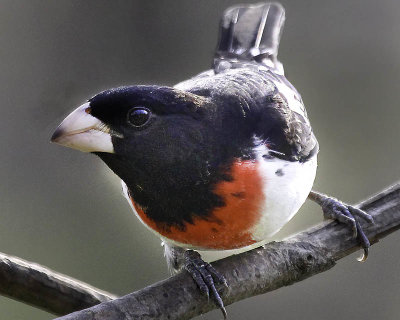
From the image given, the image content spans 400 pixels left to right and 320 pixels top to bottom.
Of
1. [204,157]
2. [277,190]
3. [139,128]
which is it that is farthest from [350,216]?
[139,128]

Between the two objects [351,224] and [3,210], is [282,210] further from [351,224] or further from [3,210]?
[3,210]

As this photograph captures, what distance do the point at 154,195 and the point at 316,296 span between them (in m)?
1.96

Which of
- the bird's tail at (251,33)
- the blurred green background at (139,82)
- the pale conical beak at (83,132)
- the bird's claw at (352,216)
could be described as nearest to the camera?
the pale conical beak at (83,132)

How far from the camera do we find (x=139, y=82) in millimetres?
3900

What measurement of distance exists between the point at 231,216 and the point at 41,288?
21.8 inches

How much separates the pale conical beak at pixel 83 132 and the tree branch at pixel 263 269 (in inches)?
15.3

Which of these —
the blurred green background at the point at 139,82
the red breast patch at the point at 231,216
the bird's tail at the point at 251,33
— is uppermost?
the bird's tail at the point at 251,33

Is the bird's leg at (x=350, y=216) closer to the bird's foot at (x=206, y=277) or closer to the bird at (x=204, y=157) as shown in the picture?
the bird at (x=204, y=157)

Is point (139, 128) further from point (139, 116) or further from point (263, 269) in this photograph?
point (263, 269)

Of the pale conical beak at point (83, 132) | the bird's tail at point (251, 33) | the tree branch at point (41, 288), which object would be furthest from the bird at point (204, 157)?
the bird's tail at point (251, 33)

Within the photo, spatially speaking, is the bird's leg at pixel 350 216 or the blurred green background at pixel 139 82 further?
the blurred green background at pixel 139 82

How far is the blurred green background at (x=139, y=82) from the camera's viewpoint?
3.87 meters

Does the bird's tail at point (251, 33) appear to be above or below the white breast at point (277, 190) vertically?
above

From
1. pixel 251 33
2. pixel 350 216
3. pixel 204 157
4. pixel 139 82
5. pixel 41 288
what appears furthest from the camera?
pixel 139 82
